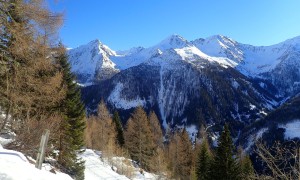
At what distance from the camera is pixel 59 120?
24.5 metres

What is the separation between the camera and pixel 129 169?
45969 millimetres

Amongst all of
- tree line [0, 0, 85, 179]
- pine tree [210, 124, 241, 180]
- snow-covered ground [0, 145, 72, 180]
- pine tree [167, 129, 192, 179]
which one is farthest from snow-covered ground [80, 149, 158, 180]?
snow-covered ground [0, 145, 72, 180]

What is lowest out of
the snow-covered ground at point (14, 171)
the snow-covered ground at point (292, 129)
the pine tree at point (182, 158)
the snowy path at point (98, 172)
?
the snow-covered ground at point (14, 171)

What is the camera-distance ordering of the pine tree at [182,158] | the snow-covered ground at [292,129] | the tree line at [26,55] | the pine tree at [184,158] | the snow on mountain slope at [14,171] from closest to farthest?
1. the snow on mountain slope at [14,171]
2. the tree line at [26,55]
3. the pine tree at [184,158]
4. the pine tree at [182,158]
5. the snow-covered ground at [292,129]

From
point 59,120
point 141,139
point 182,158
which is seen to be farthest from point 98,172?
point 182,158

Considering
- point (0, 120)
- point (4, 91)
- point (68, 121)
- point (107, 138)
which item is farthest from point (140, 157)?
point (4, 91)

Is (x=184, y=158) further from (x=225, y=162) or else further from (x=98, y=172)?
(x=225, y=162)

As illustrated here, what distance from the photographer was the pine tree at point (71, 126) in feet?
98.2

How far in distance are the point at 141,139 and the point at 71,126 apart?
89.5 feet

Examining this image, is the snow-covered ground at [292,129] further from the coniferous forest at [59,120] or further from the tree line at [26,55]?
the tree line at [26,55]

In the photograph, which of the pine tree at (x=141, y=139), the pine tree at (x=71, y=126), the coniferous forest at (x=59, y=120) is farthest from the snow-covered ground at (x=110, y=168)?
the pine tree at (x=141, y=139)

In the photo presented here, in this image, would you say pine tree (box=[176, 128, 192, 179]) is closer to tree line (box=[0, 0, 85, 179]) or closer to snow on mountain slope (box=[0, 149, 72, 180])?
tree line (box=[0, 0, 85, 179])

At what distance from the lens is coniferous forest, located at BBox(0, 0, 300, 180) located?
14562mm

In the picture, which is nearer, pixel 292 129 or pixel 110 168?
pixel 110 168
